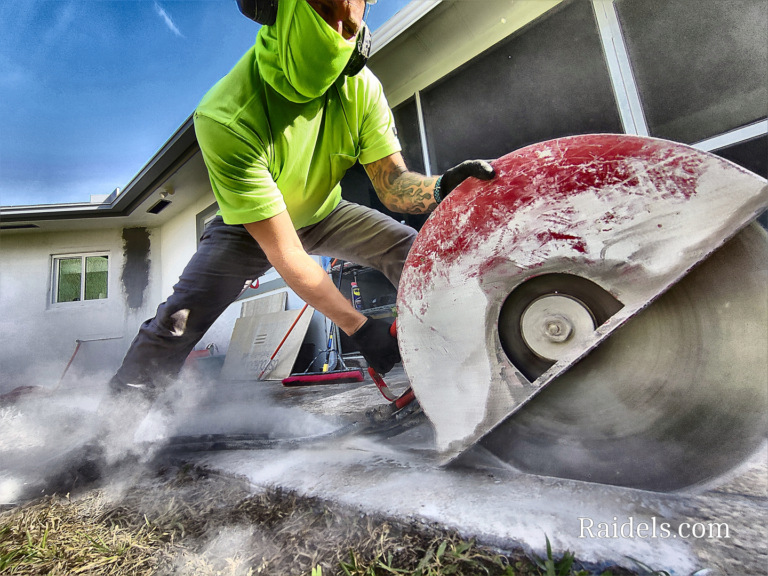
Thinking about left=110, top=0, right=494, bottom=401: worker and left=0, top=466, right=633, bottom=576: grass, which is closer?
left=0, top=466, right=633, bottom=576: grass

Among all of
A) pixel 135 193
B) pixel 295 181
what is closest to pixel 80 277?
pixel 135 193

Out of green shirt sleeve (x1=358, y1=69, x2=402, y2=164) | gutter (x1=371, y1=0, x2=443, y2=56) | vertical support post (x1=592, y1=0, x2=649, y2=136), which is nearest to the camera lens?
green shirt sleeve (x1=358, y1=69, x2=402, y2=164)

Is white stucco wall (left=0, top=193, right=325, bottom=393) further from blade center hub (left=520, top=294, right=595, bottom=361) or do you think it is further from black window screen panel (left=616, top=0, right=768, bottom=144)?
blade center hub (left=520, top=294, right=595, bottom=361)

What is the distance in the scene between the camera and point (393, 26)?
3.36 meters

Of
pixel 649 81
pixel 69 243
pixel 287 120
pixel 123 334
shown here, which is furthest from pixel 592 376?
pixel 69 243

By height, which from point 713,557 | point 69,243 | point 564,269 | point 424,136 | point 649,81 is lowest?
point 713,557

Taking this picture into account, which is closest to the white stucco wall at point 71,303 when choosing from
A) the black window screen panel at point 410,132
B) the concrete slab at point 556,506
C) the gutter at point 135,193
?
the gutter at point 135,193

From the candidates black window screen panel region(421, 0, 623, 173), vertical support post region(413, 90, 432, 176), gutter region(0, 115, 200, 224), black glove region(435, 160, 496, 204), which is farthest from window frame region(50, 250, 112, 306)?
black glove region(435, 160, 496, 204)

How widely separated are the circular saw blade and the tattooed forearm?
82 centimetres

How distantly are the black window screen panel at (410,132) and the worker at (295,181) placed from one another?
2555 millimetres

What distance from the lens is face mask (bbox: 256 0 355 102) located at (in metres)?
1.04

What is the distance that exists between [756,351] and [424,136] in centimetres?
376

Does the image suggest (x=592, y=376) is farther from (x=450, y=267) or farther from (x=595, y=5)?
(x=595, y=5)

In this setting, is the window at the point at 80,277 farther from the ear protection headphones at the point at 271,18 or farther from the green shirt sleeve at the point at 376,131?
the ear protection headphones at the point at 271,18
